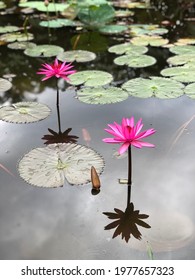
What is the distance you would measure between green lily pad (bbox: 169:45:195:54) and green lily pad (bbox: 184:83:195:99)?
0.72 meters

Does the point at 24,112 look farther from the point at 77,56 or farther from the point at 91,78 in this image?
the point at 77,56

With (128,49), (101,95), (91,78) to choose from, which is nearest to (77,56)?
(128,49)

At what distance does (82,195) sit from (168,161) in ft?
1.50

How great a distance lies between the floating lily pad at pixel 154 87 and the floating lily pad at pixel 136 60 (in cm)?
34

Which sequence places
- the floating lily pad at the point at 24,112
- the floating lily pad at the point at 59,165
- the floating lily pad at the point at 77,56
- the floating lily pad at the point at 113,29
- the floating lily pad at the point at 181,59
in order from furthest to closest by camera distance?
1. the floating lily pad at the point at 113,29
2. the floating lily pad at the point at 77,56
3. the floating lily pad at the point at 181,59
4. the floating lily pad at the point at 24,112
5. the floating lily pad at the point at 59,165

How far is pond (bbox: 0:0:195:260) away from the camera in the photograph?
54.9 inches

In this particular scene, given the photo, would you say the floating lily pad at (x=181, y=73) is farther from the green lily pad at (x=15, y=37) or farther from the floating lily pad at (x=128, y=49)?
the green lily pad at (x=15, y=37)

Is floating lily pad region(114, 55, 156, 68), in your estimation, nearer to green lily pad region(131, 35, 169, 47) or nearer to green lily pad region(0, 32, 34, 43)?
green lily pad region(131, 35, 169, 47)

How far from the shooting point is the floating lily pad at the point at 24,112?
2.16 metres

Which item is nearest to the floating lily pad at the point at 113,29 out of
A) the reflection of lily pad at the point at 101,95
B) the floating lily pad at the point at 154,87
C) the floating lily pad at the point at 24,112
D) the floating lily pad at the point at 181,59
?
the floating lily pad at the point at 181,59

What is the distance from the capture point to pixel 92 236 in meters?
1.40

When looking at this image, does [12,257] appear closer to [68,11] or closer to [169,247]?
[169,247]

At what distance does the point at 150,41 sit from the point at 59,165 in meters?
2.09
